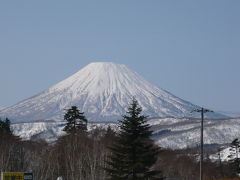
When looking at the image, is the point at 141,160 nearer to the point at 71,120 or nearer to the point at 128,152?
the point at 128,152

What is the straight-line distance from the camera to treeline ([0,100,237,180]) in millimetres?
47469

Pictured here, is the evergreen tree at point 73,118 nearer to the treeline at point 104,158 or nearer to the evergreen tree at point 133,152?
the treeline at point 104,158

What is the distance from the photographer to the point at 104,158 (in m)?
78.3

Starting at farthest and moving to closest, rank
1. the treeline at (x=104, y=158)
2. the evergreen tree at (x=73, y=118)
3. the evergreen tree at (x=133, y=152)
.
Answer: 1. the evergreen tree at (x=73, y=118)
2. the treeline at (x=104, y=158)
3. the evergreen tree at (x=133, y=152)

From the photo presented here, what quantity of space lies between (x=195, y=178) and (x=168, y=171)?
12622 millimetres

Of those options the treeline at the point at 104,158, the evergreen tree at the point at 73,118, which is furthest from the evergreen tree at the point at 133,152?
the evergreen tree at the point at 73,118

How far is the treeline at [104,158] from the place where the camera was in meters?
47.5

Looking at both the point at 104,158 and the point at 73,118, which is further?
the point at 73,118

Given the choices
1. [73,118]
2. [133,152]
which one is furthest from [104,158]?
[133,152]

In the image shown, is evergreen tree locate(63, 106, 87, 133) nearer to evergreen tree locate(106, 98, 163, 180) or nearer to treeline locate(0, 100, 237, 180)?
treeline locate(0, 100, 237, 180)

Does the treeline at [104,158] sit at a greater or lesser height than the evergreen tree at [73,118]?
lesser

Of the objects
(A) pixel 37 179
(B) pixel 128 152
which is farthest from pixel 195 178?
(B) pixel 128 152

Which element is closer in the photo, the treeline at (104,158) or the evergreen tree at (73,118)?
the treeline at (104,158)

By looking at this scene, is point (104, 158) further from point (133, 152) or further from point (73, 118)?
point (133, 152)
